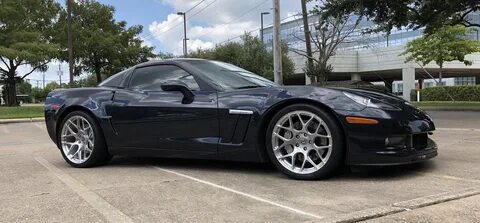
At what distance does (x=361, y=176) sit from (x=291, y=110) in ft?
3.26

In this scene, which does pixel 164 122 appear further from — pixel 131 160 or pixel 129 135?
pixel 131 160

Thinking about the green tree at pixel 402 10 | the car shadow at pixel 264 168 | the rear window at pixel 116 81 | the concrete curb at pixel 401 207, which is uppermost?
the green tree at pixel 402 10

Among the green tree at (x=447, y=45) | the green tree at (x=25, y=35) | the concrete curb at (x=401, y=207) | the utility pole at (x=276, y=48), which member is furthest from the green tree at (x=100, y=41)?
the concrete curb at (x=401, y=207)

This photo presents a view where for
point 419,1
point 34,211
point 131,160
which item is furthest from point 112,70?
point 34,211

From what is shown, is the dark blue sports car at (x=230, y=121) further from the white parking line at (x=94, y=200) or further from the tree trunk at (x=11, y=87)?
the tree trunk at (x=11, y=87)

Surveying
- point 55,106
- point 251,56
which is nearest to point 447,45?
point 251,56

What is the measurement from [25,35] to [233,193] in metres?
31.4

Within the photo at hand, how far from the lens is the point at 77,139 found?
683 cm

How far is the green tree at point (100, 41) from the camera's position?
39000mm

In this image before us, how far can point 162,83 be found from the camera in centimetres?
635

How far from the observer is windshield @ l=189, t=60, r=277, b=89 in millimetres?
6070

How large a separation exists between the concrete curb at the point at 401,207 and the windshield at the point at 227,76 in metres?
2.45

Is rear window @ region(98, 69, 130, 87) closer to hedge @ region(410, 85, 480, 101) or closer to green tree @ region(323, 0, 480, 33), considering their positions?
green tree @ region(323, 0, 480, 33)

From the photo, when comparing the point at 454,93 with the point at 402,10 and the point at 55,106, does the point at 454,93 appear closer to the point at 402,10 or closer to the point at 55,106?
the point at 402,10
